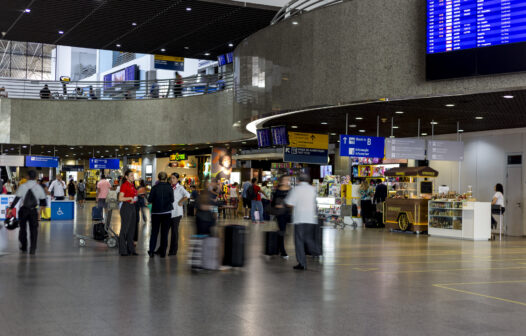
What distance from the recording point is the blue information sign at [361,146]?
17.4m

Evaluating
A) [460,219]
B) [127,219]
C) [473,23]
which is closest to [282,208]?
[127,219]

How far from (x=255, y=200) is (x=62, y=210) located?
7830 millimetres

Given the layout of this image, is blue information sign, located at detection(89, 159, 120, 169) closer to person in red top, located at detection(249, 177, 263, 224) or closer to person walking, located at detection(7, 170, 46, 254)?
person in red top, located at detection(249, 177, 263, 224)

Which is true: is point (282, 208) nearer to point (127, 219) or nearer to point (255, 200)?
point (127, 219)

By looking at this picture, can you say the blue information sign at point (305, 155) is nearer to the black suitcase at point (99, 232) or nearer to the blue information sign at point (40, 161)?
the black suitcase at point (99, 232)

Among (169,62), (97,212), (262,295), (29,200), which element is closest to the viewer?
(262,295)

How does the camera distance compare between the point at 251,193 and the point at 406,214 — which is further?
the point at 251,193

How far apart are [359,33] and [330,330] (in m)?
9.87

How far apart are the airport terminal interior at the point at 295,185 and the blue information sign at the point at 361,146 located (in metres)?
0.06

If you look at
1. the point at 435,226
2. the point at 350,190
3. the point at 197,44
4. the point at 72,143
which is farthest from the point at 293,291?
the point at 72,143

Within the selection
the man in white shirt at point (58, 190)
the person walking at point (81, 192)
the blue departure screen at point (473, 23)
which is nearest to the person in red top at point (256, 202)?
the man in white shirt at point (58, 190)

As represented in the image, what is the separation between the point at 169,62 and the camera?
104ft

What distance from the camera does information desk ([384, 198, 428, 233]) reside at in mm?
20469

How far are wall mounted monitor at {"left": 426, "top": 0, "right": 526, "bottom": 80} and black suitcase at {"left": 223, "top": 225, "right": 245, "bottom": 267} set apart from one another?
597 centimetres
